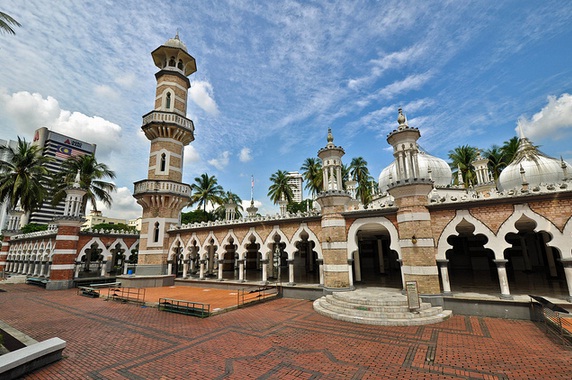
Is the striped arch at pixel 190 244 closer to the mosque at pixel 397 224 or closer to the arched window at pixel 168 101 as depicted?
Result: the mosque at pixel 397 224

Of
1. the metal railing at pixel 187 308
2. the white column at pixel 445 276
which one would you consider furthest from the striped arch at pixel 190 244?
the white column at pixel 445 276

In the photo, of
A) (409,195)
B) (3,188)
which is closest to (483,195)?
(409,195)

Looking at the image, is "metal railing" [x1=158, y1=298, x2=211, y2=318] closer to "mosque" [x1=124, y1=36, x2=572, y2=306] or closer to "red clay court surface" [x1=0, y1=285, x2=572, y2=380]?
"red clay court surface" [x1=0, y1=285, x2=572, y2=380]

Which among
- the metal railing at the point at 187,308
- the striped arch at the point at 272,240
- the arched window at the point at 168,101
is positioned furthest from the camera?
the arched window at the point at 168,101

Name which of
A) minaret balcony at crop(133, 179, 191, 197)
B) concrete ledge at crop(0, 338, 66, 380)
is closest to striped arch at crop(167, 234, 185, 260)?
minaret balcony at crop(133, 179, 191, 197)

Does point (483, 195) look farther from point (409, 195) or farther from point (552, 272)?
point (552, 272)

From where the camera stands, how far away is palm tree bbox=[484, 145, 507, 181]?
124 feet

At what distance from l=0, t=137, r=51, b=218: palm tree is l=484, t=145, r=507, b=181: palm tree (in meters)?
56.4

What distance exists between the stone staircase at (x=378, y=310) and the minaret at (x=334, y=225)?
4.25 ft

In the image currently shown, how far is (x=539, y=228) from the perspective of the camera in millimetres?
11406

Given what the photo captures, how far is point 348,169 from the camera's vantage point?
39062 millimetres

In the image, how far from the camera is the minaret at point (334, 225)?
15156mm

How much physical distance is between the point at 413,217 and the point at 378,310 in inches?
195

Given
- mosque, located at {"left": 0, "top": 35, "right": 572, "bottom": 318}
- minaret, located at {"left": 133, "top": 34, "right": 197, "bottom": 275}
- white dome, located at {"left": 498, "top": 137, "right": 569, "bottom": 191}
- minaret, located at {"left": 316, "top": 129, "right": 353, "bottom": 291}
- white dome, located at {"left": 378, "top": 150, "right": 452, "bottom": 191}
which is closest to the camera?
mosque, located at {"left": 0, "top": 35, "right": 572, "bottom": 318}
